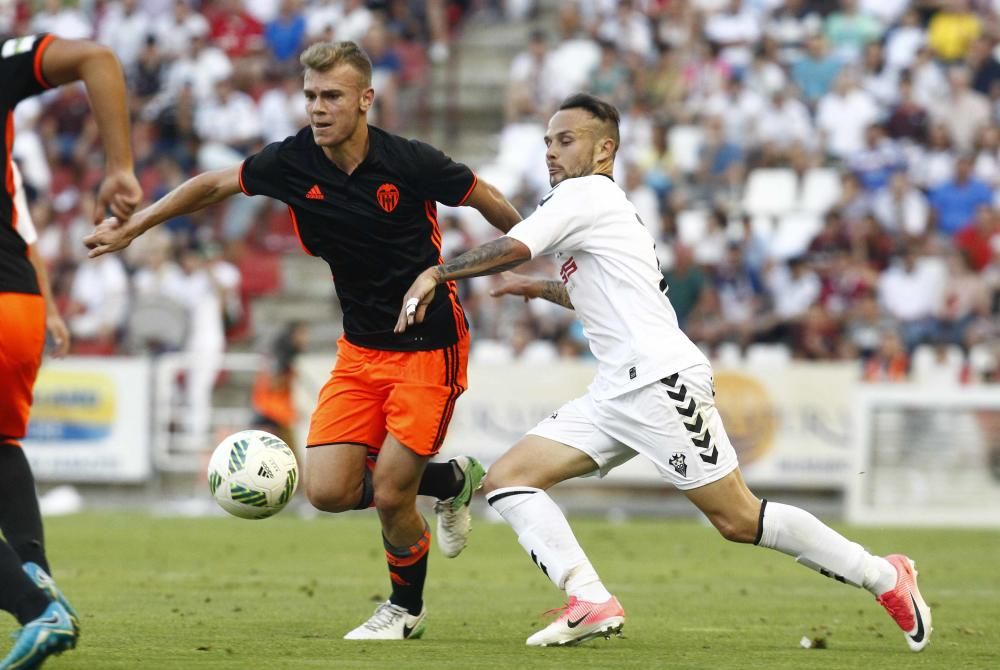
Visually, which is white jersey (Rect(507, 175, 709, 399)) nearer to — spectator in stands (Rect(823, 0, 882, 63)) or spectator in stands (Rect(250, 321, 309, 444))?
spectator in stands (Rect(250, 321, 309, 444))

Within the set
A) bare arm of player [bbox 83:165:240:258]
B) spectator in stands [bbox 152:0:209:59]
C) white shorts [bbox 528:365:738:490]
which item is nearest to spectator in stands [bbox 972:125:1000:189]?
spectator in stands [bbox 152:0:209:59]

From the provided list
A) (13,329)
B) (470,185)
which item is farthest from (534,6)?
(13,329)

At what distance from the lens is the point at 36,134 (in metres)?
23.9

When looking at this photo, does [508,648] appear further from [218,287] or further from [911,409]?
[218,287]

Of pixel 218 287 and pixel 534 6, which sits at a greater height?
pixel 534 6

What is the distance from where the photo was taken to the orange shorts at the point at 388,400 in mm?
7988

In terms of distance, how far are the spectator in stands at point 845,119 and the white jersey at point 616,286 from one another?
14.1m

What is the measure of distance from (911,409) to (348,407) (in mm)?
10298

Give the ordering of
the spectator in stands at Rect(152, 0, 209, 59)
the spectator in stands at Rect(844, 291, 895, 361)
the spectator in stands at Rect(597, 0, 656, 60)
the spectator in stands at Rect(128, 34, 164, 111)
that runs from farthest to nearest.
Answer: the spectator in stands at Rect(152, 0, 209, 59) < the spectator in stands at Rect(128, 34, 164, 111) < the spectator in stands at Rect(597, 0, 656, 60) < the spectator in stands at Rect(844, 291, 895, 361)

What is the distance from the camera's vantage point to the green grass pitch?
23.9ft

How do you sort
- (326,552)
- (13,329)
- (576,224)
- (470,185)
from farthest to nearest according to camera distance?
1. (326,552)
2. (470,185)
3. (576,224)
4. (13,329)

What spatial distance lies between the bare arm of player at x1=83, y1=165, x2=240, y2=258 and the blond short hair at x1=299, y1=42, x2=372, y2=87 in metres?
0.61

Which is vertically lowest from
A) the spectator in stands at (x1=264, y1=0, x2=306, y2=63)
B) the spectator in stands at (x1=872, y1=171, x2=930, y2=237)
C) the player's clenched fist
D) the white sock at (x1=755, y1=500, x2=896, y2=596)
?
the white sock at (x1=755, y1=500, x2=896, y2=596)

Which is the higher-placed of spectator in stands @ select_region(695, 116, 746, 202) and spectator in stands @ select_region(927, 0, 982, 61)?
spectator in stands @ select_region(927, 0, 982, 61)
